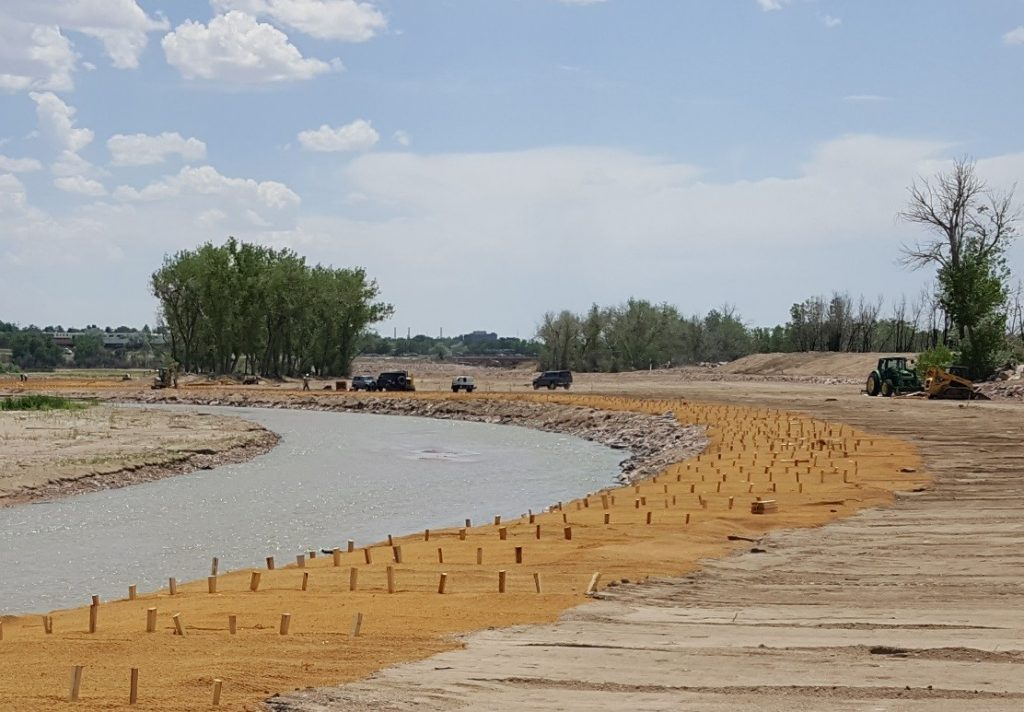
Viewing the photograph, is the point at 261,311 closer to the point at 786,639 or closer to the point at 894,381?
the point at 894,381

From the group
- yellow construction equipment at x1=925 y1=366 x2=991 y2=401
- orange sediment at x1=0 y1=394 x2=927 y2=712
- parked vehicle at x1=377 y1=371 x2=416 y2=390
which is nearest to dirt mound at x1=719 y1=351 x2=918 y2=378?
parked vehicle at x1=377 y1=371 x2=416 y2=390

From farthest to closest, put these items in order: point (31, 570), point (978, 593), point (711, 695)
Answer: point (31, 570) → point (978, 593) → point (711, 695)

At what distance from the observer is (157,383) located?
3573 inches

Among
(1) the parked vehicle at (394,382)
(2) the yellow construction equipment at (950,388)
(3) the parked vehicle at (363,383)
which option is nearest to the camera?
(2) the yellow construction equipment at (950,388)

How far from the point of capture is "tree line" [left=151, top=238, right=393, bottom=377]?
104312 mm

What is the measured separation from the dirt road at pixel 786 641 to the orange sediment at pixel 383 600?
551 mm

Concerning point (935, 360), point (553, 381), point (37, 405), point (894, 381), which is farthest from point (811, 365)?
point (37, 405)

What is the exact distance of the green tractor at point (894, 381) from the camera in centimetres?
6144

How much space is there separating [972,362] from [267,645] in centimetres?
5856

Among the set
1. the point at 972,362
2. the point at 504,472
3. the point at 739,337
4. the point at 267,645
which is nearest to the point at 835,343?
the point at 739,337

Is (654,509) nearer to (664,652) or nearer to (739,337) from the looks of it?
(664,652)

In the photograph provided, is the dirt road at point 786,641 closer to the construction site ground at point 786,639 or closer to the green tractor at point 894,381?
the construction site ground at point 786,639

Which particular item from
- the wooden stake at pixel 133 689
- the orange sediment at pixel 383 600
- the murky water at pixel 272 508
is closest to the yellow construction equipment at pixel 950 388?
the murky water at pixel 272 508

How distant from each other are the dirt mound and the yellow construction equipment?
31.9m
